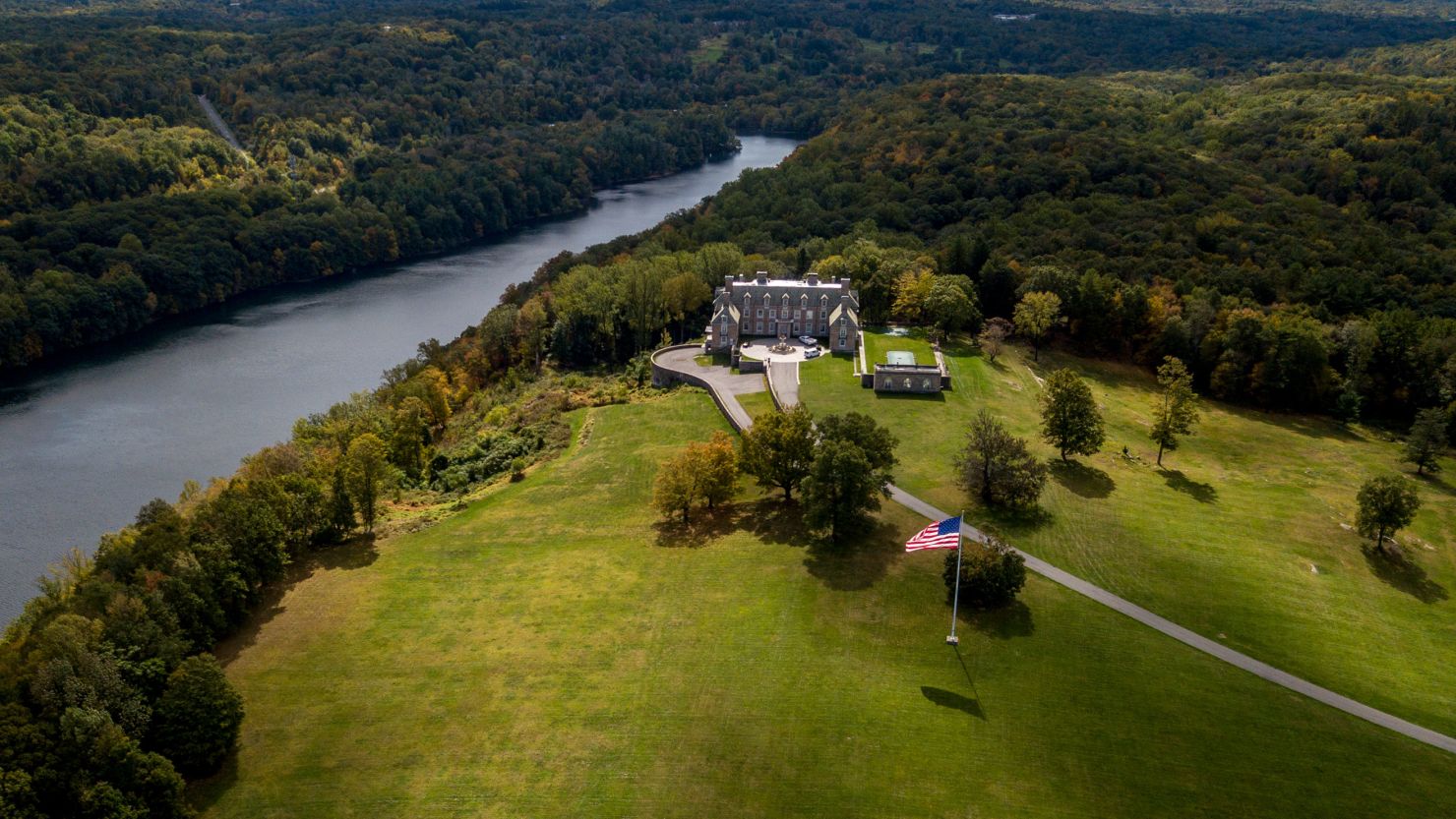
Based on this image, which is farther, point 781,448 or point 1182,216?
point 1182,216

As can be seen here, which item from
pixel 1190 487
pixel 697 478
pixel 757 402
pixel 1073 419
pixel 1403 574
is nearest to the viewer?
pixel 1403 574

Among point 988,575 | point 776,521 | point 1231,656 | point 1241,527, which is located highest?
point 988,575

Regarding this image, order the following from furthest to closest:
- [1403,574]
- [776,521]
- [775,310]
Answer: [775,310] < [776,521] < [1403,574]

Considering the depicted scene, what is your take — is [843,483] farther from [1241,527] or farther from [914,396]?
[1241,527]

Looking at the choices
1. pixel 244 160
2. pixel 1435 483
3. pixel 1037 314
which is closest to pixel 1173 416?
pixel 1435 483

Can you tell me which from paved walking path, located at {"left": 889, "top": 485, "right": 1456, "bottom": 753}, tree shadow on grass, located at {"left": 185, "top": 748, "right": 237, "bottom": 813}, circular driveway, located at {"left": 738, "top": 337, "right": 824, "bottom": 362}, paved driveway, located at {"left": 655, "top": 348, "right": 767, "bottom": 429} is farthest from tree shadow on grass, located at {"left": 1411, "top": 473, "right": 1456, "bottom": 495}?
tree shadow on grass, located at {"left": 185, "top": 748, "right": 237, "bottom": 813}

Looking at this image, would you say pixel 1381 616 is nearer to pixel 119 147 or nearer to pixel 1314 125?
pixel 1314 125
